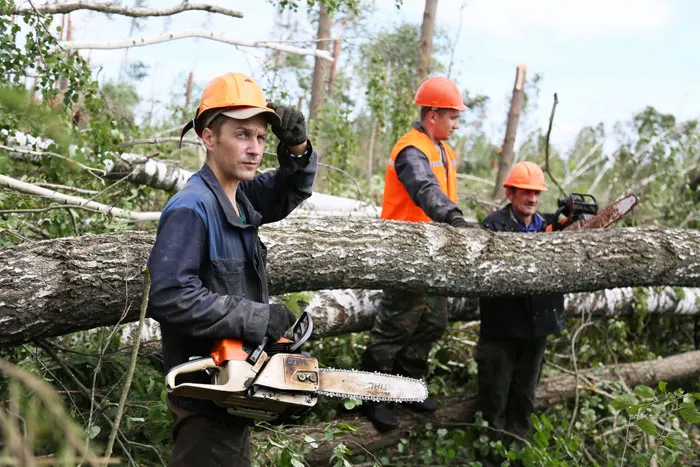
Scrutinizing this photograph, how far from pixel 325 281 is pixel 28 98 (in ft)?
7.32

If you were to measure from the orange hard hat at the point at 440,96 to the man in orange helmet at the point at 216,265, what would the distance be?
7.16 ft

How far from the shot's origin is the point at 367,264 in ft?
11.6

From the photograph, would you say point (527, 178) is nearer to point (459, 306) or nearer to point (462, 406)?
point (459, 306)

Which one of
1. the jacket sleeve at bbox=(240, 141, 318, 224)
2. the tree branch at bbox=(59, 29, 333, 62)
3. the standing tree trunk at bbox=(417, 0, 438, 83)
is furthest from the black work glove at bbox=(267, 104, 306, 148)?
the standing tree trunk at bbox=(417, 0, 438, 83)

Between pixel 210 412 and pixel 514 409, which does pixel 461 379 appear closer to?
pixel 514 409

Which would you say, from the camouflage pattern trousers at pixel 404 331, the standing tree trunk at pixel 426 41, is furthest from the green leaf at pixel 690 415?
the standing tree trunk at pixel 426 41

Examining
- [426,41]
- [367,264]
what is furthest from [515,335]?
[426,41]

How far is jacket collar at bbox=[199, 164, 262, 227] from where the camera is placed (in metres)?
2.38

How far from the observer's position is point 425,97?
15.5 feet

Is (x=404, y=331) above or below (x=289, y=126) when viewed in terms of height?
below

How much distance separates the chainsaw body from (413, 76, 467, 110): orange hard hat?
2.72m

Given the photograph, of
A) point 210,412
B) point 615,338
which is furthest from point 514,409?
point 210,412

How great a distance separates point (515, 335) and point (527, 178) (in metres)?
1.07

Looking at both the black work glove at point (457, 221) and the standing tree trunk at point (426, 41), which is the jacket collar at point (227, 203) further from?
the standing tree trunk at point (426, 41)
